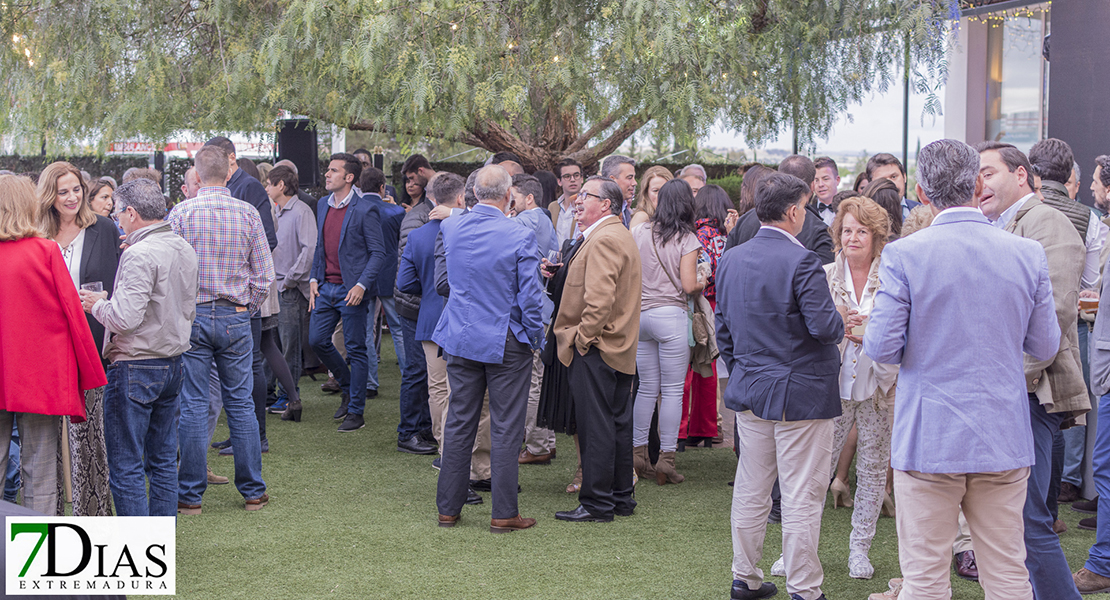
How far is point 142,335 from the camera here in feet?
14.3

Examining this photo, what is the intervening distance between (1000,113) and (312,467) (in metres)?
10.7

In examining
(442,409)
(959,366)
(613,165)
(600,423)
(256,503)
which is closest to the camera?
(959,366)

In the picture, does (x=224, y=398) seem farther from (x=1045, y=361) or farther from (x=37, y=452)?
(x=1045, y=361)

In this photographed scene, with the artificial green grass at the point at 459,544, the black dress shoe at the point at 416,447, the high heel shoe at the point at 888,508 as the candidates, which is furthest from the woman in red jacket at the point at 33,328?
the high heel shoe at the point at 888,508

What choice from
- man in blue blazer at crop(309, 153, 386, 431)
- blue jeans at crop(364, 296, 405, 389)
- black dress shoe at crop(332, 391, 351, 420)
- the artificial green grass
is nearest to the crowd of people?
the artificial green grass

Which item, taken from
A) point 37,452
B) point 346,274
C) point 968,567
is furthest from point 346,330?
point 968,567

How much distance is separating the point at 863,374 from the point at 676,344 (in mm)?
1465

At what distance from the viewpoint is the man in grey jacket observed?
4277 millimetres

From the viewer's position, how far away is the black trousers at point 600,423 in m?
5.09

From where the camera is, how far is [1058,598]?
3428mm

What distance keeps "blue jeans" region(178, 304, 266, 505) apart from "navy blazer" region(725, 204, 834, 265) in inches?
105

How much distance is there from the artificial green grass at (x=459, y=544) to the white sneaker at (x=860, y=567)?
0.04 meters

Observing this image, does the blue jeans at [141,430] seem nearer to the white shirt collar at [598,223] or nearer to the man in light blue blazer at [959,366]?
the white shirt collar at [598,223]

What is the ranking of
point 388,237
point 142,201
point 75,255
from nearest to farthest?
1. point 142,201
2. point 75,255
3. point 388,237
